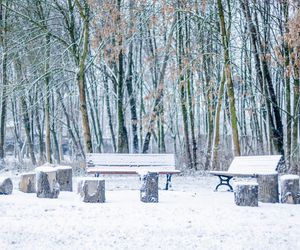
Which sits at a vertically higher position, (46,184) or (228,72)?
(228,72)

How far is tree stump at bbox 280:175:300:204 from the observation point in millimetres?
8500

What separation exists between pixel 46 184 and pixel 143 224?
244 cm

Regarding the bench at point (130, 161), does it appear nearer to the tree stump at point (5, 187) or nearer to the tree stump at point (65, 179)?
the tree stump at point (65, 179)

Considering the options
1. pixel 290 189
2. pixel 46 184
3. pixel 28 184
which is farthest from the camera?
pixel 28 184


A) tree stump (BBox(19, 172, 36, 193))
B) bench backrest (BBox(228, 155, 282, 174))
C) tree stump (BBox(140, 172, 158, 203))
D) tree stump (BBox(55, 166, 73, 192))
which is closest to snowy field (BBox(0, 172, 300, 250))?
tree stump (BBox(140, 172, 158, 203))

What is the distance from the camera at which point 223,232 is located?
6078mm

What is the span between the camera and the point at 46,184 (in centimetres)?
826

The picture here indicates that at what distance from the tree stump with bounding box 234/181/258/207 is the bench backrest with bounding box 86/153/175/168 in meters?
3.93

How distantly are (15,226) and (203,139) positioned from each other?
639 inches

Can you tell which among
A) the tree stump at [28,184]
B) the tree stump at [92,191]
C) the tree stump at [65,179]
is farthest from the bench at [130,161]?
the tree stump at [92,191]

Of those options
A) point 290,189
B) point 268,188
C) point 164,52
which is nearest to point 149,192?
point 268,188

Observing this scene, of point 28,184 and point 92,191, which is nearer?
point 92,191

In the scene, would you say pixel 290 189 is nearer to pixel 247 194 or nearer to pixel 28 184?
pixel 247 194

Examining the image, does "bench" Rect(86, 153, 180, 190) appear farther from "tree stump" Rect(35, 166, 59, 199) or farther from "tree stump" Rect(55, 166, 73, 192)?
"tree stump" Rect(35, 166, 59, 199)
